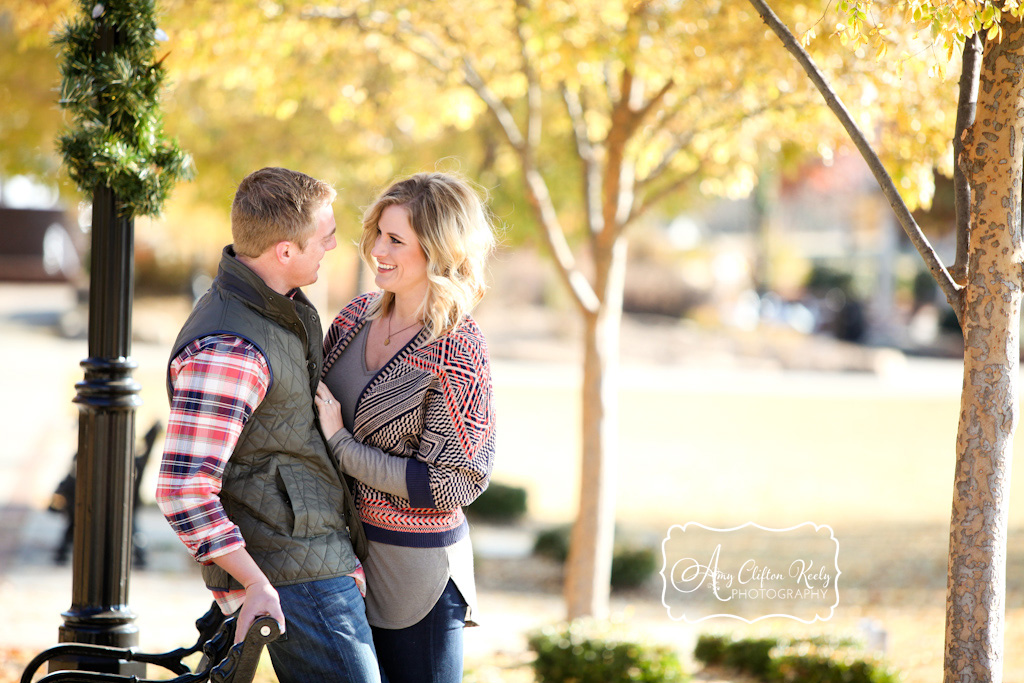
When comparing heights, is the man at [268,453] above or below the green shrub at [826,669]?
above

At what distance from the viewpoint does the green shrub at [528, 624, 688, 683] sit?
4.54m

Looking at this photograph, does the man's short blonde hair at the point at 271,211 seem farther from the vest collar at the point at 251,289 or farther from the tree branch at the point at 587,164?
the tree branch at the point at 587,164

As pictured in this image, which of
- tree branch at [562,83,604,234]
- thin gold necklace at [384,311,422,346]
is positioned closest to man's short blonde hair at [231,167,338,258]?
thin gold necklace at [384,311,422,346]

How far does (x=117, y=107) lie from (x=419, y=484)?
5.55ft

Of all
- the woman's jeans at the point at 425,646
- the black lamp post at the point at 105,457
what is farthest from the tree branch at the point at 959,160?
the black lamp post at the point at 105,457

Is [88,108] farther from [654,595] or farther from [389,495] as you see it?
[654,595]

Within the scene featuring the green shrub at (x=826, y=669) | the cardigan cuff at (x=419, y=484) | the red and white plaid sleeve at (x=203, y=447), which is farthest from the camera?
the green shrub at (x=826, y=669)

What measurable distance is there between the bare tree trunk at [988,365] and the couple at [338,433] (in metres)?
1.40

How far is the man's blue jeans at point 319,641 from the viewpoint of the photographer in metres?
2.24

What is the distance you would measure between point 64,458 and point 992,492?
10.7 meters

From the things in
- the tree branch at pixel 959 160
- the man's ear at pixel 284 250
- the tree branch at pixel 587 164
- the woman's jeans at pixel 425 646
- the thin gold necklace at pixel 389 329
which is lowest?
the woman's jeans at pixel 425 646

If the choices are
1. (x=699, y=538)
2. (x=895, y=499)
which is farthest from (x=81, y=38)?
(x=895, y=499)

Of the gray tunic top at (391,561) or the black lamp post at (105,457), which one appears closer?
the gray tunic top at (391,561)

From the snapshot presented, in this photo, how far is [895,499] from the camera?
11.0 metres
